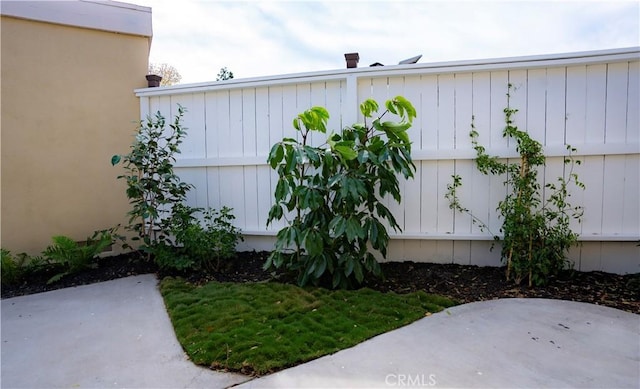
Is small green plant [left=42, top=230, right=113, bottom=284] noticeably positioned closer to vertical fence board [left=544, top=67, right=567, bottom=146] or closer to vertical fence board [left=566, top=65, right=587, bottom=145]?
vertical fence board [left=544, top=67, right=567, bottom=146]

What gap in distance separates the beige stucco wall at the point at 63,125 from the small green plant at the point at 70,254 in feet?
0.93

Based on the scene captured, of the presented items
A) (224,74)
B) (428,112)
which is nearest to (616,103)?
(428,112)

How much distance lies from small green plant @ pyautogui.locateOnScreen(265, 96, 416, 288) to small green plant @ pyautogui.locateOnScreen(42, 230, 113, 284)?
186cm

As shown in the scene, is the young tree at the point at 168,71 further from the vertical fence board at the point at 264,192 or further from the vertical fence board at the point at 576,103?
the vertical fence board at the point at 576,103

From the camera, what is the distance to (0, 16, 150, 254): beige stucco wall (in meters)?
3.64

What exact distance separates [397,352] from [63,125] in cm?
378

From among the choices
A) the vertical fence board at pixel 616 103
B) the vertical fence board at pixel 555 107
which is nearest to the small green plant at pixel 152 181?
the vertical fence board at pixel 555 107

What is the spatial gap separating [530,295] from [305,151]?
1973mm

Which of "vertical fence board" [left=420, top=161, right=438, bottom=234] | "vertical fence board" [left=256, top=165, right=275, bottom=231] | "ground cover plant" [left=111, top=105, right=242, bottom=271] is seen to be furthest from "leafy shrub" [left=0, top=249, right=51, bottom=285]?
"vertical fence board" [left=420, top=161, right=438, bottom=234]

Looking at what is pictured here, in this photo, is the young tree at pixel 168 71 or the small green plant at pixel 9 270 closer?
the small green plant at pixel 9 270

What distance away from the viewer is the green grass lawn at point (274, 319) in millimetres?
2021

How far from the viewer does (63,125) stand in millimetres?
3846

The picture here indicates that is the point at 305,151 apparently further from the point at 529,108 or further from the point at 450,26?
the point at 450,26

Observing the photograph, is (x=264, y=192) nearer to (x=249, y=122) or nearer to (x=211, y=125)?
(x=249, y=122)
